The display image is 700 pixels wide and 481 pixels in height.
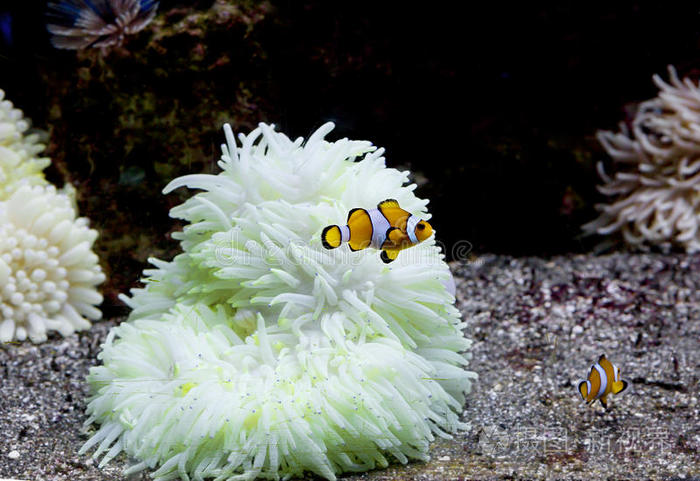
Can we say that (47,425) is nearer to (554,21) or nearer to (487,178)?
(487,178)

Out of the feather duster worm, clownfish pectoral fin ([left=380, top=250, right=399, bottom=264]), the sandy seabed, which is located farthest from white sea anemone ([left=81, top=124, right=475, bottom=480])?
the feather duster worm

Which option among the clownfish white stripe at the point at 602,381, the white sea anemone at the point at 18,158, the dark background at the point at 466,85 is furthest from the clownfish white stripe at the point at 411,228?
the white sea anemone at the point at 18,158

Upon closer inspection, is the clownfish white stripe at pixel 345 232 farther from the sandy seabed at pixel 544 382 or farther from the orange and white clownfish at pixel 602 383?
the orange and white clownfish at pixel 602 383

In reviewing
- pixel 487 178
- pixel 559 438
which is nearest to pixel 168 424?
pixel 559 438

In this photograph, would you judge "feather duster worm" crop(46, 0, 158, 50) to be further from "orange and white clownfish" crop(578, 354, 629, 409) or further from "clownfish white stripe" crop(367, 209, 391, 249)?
"orange and white clownfish" crop(578, 354, 629, 409)

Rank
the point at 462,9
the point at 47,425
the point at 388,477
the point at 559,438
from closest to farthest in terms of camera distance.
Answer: the point at 388,477 → the point at 559,438 → the point at 47,425 → the point at 462,9
